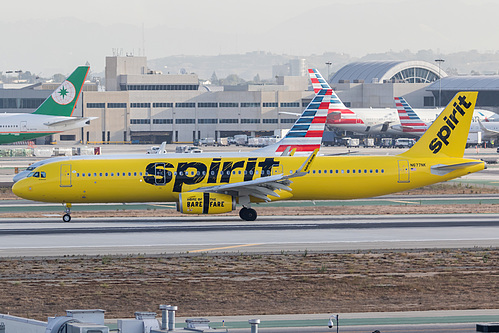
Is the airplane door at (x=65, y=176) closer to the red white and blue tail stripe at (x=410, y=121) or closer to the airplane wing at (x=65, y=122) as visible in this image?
the airplane wing at (x=65, y=122)

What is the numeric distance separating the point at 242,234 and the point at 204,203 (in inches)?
200

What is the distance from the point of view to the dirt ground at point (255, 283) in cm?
2555

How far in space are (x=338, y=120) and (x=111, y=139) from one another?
48703mm

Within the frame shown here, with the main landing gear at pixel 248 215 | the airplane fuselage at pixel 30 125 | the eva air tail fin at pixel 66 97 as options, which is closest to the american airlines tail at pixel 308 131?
the main landing gear at pixel 248 215

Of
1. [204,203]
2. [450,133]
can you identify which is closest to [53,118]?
[204,203]

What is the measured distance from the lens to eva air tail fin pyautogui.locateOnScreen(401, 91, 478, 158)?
49000 millimetres

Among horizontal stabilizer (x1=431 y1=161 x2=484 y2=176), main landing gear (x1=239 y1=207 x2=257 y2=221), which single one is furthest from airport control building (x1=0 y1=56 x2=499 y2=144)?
main landing gear (x1=239 y1=207 x2=257 y2=221)

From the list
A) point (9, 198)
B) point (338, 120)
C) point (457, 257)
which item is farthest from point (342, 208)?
point (338, 120)

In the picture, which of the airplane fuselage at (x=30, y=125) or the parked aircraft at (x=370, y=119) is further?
the parked aircraft at (x=370, y=119)

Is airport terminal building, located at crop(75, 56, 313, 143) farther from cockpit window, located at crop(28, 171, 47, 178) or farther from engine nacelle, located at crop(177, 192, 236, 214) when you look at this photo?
engine nacelle, located at crop(177, 192, 236, 214)

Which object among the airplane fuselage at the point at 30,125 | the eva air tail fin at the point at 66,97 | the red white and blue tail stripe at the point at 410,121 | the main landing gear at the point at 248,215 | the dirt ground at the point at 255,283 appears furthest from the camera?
the red white and blue tail stripe at the point at 410,121

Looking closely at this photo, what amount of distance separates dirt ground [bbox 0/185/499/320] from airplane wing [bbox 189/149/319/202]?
1098 centimetres

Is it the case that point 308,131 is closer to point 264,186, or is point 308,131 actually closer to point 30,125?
point 264,186

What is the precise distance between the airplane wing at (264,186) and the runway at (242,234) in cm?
167
